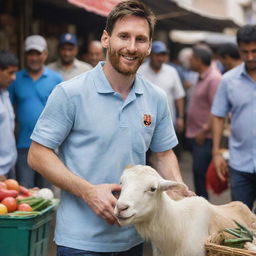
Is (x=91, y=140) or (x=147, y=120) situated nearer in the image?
(x=91, y=140)

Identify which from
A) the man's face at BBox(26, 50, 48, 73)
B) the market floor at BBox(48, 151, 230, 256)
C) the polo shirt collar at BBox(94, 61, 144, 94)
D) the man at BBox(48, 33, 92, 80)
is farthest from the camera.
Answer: the man at BBox(48, 33, 92, 80)

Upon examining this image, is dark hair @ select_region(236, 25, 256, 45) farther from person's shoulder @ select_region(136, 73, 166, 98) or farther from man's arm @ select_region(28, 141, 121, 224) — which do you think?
man's arm @ select_region(28, 141, 121, 224)

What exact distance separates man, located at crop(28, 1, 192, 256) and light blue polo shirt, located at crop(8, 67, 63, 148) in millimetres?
4675

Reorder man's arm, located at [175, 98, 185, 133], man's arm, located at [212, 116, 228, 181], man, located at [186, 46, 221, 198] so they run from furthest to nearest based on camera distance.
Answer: man's arm, located at [175, 98, 185, 133]
man, located at [186, 46, 221, 198]
man's arm, located at [212, 116, 228, 181]

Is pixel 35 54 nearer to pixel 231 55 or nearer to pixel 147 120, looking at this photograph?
pixel 231 55

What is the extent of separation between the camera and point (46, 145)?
3.79 m

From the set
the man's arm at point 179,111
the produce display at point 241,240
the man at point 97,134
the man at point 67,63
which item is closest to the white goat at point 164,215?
the man at point 97,134

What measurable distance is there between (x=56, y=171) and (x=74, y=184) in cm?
13

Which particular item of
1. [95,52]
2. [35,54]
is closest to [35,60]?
[35,54]

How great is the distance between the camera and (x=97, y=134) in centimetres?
383

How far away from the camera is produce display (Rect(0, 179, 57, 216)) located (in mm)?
5872

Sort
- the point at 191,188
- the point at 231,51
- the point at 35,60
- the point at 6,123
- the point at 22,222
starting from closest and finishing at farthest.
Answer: the point at 22,222 → the point at 6,123 → the point at 35,60 → the point at 231,51 → the point at 191,188

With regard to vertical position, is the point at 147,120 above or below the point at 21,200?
above

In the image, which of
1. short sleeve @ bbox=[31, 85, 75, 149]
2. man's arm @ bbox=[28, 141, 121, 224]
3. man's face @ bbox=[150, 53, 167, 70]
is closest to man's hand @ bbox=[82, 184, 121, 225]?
man's arm @ bbox=[28, 141, 121, 224]
